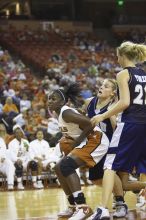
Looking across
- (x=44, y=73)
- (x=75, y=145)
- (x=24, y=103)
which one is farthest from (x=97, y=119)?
(x=44, y=73)

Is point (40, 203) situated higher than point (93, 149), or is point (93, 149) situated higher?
point (93, 149)

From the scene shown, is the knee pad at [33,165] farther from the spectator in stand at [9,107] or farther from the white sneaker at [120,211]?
the white sneaker at [120,211]

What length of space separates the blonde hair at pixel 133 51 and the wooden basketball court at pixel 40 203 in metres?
1.79

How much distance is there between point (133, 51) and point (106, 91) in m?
0.85

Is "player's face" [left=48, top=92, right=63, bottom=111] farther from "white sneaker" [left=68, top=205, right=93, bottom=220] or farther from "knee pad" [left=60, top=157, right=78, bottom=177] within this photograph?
"white sneaker" [left=68, top=205, right=93, bottom=220]

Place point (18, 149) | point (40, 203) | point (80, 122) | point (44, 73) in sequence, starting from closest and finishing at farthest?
point (80, 122) < point (40, 203) < point (18, 149) < point (44, 73)

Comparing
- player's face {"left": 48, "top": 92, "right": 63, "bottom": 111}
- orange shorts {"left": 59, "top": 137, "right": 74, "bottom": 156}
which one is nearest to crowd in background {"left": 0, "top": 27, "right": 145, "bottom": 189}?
orange shorts {"left": 59, "top": 137, "right": 74, "bottom": 156}

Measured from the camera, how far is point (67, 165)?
21.0 ft

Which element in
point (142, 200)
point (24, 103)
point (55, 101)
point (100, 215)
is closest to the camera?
point (100, 215)

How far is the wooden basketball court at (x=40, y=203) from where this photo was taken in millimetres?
6955

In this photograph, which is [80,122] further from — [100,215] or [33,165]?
[33,165]

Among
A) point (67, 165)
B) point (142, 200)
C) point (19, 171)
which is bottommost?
point (19, 171)

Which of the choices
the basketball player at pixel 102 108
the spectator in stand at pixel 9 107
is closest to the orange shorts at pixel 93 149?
the basketball player at pixel 102 108

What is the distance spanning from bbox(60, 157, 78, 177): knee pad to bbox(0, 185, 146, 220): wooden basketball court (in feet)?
2.09
